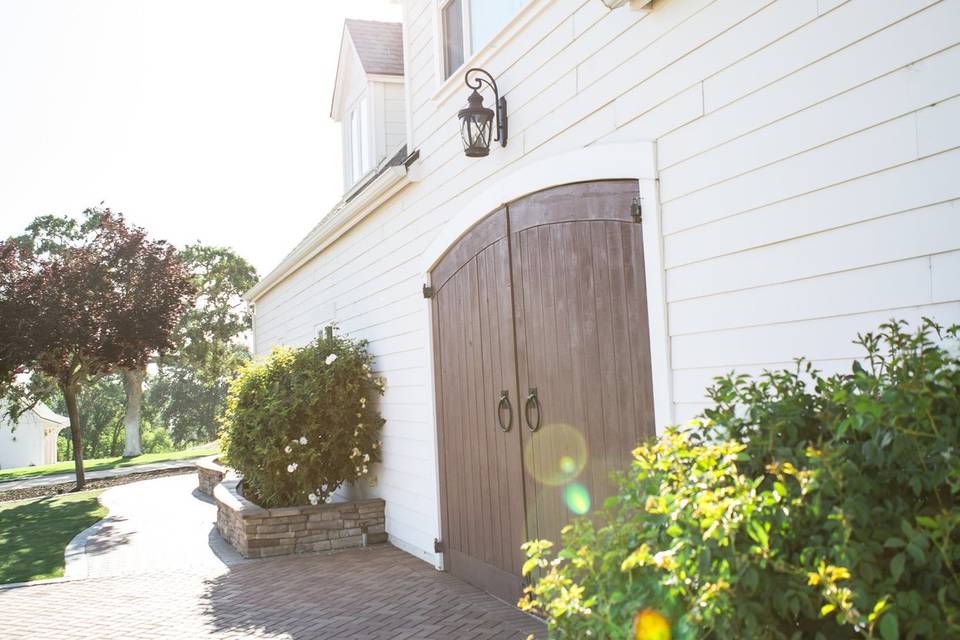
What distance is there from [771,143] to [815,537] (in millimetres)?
2145

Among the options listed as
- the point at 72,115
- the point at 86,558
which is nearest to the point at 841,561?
the point at 86,558

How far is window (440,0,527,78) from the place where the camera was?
247 inches

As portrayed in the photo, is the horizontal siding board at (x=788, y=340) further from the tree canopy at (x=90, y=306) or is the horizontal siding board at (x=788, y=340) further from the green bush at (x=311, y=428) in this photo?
the tree canopy at (x=90, y=306)

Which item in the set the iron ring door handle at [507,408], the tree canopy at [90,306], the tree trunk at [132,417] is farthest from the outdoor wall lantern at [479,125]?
the tree trunk at [132,417]

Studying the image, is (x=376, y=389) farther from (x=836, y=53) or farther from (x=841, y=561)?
(x=841, y=561)

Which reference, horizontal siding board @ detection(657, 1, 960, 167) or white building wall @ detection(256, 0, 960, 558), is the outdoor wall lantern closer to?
white building wall @ detection(256, 0, 960, 558)

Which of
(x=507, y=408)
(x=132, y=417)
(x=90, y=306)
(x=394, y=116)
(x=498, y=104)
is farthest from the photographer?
(x=132, y=417)

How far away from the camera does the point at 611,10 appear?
A: 469cm

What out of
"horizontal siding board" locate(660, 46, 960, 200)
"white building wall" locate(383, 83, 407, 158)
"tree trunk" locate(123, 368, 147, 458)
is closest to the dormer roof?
"white building wall" locate(383, 83, 407, 158)

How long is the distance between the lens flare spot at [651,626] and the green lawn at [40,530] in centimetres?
752

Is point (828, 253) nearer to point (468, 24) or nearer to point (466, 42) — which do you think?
point (466, 42)

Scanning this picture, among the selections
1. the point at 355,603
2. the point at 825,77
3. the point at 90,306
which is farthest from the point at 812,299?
the point at 90,306

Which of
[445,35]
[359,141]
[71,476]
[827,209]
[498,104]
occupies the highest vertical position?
[359,141]

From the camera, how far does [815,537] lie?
2064mm
